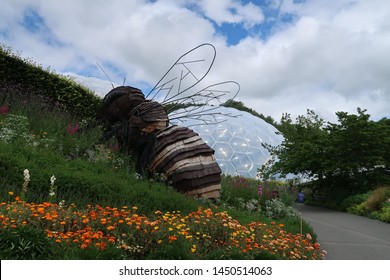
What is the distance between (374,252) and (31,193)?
6.27 meters

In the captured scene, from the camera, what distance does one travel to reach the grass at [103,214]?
3.49m

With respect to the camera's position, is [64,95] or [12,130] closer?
[12,130]

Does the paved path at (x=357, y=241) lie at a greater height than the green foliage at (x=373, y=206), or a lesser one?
lesser

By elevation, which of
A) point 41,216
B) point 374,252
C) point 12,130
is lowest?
point 374,252

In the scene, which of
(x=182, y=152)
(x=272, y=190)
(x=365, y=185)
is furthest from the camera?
(x=365, y=185)

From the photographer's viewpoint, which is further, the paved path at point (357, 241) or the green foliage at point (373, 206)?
the green foliage at point (373, 206)

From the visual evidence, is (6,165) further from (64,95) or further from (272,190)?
(64,95)

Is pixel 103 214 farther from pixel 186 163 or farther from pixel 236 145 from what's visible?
pixel 236 145

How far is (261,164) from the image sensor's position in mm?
25844

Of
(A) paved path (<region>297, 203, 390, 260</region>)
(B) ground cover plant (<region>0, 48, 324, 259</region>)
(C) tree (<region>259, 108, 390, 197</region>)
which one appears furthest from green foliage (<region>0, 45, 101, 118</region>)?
(C) tree (<region>259, 108, 390, 197</region>)

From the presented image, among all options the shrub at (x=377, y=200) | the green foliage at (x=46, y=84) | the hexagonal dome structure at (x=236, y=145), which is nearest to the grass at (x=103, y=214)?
the green foliage at (x=46, y=84)

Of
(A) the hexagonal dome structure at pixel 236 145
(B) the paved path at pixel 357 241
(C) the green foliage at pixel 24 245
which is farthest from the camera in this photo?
(A) the hexagonal dome structure at pixel 236 145

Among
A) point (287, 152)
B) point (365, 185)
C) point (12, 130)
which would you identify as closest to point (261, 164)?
point (287, 152)

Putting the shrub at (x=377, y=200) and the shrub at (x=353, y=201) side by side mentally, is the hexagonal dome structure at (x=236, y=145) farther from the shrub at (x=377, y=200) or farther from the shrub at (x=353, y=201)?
the shrub at (x=377, y=200)
